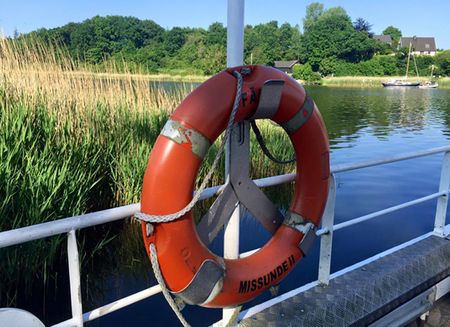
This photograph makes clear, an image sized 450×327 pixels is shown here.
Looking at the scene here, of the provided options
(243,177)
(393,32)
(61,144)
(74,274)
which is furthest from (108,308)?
(393,32)

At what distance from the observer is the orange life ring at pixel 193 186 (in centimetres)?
117

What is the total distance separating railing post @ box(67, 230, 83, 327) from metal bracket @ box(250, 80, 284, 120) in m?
0.68

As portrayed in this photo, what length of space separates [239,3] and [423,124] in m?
14.9

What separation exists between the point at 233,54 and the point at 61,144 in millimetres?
2371

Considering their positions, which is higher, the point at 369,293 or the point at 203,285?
the point at 203,285

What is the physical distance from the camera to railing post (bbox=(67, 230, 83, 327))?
3.62 feet

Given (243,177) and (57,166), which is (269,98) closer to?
(243,177)

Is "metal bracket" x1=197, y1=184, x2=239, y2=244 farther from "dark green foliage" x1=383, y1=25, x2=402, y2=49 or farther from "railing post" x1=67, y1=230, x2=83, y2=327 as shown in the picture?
"dark green foliage" x1=383, y1=25, x2=402, y2=49

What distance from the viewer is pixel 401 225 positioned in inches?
188

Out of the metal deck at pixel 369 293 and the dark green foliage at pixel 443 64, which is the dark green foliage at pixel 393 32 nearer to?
the dark green foliage at pixel 443 64

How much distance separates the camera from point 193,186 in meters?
1.22

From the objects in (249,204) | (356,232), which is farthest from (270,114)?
(356,232)

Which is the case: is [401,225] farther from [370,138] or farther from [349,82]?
[349,82]

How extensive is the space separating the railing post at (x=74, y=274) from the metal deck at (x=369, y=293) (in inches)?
26.0
